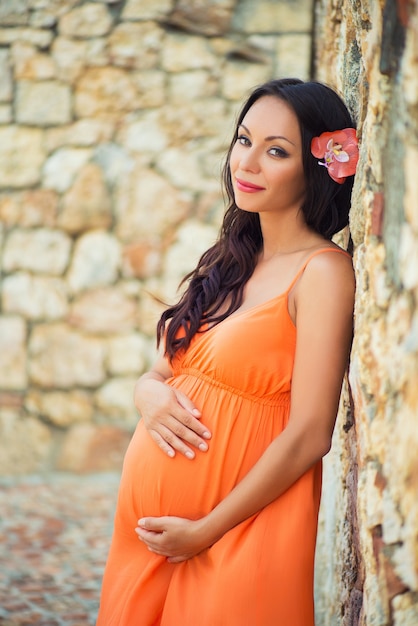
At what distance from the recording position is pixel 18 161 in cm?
463

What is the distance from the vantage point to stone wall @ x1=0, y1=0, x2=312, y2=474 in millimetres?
4465

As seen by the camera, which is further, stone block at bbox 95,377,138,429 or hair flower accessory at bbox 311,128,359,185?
stone block at bbox 95,377,138,429

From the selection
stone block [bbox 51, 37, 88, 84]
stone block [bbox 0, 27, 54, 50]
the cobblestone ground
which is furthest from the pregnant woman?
stone block [bbox 0, 27, 54, 50]

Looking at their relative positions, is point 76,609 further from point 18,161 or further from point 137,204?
point 18,161

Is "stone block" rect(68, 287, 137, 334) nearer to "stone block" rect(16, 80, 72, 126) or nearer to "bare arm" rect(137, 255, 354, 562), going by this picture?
"stone block" rect(16, 80, 72, 126)

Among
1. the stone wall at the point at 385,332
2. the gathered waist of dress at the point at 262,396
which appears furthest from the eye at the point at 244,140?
the gathered waist of dress at the point at 262,396

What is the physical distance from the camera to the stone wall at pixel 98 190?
4465mm

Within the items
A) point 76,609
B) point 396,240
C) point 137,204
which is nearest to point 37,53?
point 137,204

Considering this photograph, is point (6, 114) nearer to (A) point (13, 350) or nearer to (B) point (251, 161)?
(A) point (13, 350)

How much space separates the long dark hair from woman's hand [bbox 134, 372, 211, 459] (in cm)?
13

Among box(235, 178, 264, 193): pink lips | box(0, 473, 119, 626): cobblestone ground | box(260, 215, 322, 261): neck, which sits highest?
box(235, 178, 264, 193): pink lips

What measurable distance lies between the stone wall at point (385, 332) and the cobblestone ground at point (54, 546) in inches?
65.0

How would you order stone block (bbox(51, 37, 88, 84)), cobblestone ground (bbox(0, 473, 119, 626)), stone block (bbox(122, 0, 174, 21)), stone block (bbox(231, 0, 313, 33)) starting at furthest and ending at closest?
stone block (bbox(51, 37, 88, 84)) < stone block (bbox(122, 0, 174, 21)) < stone block (bbox(231, 0, 313, 33)) < cobblestone ground (bbox(0, 473, 119, 626))

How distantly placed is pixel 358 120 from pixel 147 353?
3.00 metres
